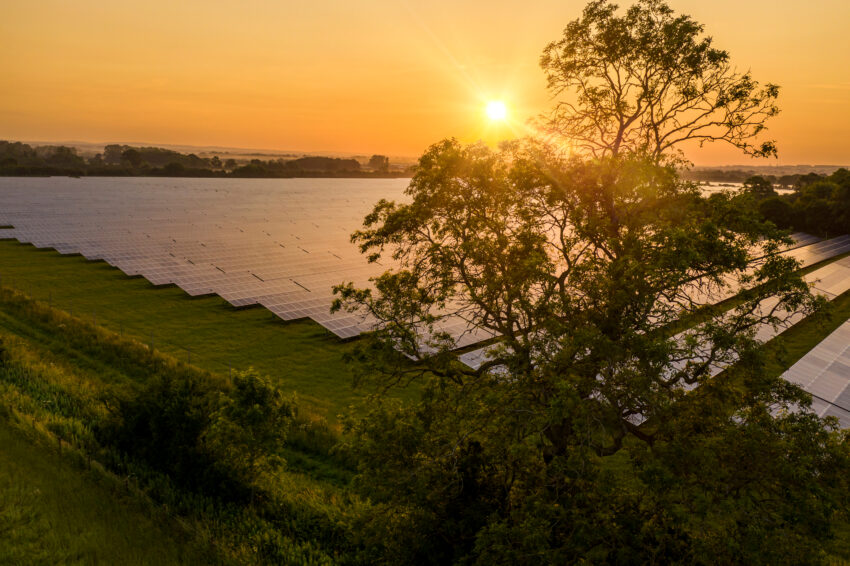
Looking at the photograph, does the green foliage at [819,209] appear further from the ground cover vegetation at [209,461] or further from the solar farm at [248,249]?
the ground cover vegetation at [209,461]

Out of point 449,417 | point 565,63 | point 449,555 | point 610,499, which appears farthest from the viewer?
point 565,63

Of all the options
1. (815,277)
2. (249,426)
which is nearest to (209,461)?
(249,426)

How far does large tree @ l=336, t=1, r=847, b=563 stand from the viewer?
1079cm

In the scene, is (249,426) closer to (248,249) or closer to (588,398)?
(588,398)

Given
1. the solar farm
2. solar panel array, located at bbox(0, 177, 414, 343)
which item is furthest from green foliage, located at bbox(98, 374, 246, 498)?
the solar farm

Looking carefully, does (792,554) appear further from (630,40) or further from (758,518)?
(630,40)

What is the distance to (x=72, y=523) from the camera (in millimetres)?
16250

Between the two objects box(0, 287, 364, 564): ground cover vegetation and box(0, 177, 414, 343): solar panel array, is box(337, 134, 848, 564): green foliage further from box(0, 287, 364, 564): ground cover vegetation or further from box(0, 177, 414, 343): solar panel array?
box(0, 177, 414, 343): solar panel array

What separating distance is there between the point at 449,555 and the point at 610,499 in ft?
15.4

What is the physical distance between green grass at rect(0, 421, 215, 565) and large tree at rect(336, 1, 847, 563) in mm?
7382

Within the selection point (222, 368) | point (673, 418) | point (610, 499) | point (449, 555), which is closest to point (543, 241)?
point (673, 418)

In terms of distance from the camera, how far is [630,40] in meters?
15.9

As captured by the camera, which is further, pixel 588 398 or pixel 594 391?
pixel 588 398

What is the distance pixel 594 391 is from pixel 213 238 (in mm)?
69346
